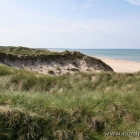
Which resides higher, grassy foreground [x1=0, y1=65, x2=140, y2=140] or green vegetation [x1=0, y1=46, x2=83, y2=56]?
green vegetation [x1=0, y1=46, x2=83, y2=56]

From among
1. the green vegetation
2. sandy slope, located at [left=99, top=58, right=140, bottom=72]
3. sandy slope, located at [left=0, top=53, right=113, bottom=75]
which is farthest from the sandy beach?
the green vegetation

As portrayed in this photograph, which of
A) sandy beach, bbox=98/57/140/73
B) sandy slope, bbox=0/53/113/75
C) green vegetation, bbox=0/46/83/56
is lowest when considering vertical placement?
sandy beach, bbox=98/57/140/73

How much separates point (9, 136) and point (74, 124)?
1.43m

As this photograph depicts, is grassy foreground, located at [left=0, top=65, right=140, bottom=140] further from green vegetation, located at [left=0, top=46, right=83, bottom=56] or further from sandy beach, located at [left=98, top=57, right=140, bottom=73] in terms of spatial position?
sandy beach, located at [left=98, top=57, right=140, bottom=73]

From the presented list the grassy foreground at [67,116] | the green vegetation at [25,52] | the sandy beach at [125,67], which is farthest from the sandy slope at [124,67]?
the grassy foreground at [67,116]

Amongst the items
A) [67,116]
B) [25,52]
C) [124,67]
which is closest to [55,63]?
[25,52]

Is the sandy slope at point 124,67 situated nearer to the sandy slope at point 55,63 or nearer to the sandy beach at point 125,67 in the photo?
the sandy beach at point 125,67

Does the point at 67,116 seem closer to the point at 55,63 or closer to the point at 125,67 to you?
the point at 55,63

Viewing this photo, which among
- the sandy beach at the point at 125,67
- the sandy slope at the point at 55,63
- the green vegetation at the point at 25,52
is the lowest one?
the sandy beach at the point at 125,67

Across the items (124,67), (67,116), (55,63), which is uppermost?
(55,63)

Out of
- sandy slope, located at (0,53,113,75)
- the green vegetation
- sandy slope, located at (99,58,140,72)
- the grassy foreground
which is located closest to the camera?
the grassy foreground

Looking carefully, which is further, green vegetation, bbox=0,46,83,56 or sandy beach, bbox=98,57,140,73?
sandy beach, bbox=98,57,140,73

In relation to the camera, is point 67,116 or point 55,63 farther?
point 55,63

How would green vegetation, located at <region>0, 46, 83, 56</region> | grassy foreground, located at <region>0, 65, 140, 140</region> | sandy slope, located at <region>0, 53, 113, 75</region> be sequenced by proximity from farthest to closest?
green vegetation, located at <region>0, 46, 83, 56</region> → sandy slope, located at <region>0, 53, 113, 75</region> → grassy foreground, located at <region>0, 65, 140, 140</region>
